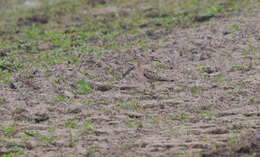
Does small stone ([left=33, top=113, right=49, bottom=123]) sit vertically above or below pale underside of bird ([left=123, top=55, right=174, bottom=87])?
below

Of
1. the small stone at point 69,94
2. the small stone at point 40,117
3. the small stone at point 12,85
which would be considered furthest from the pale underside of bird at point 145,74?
the small stone at point 40,117

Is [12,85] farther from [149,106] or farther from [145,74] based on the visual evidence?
[149,106]

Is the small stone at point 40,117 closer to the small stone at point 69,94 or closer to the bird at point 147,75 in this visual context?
the small stone at point 69,94

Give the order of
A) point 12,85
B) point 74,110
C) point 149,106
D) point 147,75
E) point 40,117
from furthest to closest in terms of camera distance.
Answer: point 147,75 → point 12,85 → point 149,106 → point 74,110 → point 40,117

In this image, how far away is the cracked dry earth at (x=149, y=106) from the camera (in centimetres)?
751

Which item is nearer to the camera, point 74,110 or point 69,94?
point 74,110

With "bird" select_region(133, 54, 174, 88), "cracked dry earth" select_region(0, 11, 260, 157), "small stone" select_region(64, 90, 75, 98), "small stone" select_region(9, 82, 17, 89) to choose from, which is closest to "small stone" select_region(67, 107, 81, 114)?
"cracked dry earth" select_region(0, 11, 260, 157)

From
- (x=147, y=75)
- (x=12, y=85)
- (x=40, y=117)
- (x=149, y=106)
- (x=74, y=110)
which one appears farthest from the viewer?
(x=147, y=75)

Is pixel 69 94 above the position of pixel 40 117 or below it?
above

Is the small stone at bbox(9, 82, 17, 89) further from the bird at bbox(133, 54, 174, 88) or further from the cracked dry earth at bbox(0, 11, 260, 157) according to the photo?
the bird at bbox(133, 54, 174, 88)

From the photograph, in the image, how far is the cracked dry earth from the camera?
296 inches

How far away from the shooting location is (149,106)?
881 cm

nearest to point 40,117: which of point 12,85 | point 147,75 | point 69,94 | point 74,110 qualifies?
point 74,110

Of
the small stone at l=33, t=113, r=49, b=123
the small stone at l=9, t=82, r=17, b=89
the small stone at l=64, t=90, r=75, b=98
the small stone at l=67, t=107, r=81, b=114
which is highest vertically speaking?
the small stone at l=9, t=82, r=17, b=89
